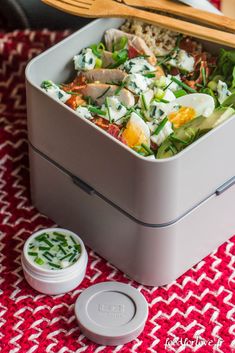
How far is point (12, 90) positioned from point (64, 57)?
0.25 m

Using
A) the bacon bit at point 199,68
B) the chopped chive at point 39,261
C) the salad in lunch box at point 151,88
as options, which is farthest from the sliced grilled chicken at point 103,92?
the chopped chive at point 39,261

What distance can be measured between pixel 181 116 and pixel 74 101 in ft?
0.47

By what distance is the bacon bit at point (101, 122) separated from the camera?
1.29m

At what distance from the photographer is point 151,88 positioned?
1342 mm

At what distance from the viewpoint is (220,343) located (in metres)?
1.25

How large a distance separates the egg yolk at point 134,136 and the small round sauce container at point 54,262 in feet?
0.51

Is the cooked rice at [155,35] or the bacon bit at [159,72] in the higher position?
the cooked rice at [155,35]

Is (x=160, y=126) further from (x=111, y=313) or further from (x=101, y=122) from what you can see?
(x=111, y=313)

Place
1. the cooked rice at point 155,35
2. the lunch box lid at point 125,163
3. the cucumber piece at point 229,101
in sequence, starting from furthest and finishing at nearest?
the cooked rice at point 155,35, the cucumber piece at point 229,101, the lunch box lid at point 125,163

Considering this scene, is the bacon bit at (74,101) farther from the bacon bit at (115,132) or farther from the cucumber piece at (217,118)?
the cucumber piece at (217,118)

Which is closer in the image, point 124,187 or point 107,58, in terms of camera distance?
point 124,187

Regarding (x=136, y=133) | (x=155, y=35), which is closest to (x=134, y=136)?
(x=136, y=133)

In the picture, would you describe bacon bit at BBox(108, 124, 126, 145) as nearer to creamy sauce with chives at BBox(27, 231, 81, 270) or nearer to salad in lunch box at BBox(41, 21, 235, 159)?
salad in lunch box at BBox(41, 21, 235, 159)

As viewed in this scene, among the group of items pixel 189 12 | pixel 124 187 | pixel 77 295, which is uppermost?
pixel 189 12
